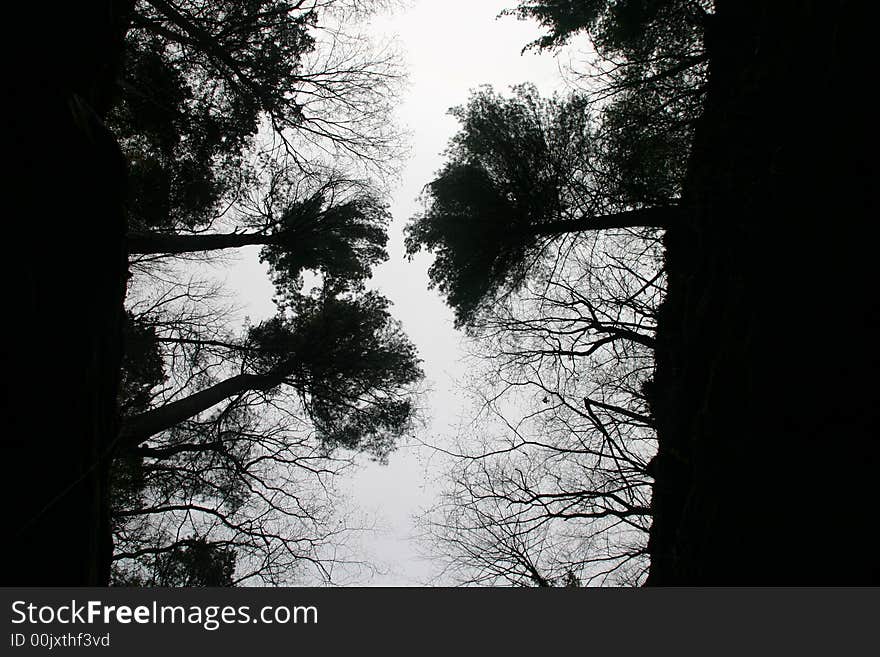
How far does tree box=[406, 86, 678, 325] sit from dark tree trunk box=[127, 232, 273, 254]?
227 cm

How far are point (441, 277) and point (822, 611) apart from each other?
586 cm

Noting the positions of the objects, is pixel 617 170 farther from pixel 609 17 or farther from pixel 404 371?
pixel 404 371

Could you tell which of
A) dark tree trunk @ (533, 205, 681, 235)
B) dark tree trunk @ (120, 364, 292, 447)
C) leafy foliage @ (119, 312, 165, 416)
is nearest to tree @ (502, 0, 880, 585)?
dark tree trunk @ (533, 205, 681, 235)

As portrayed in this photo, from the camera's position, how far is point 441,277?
7633 millimetres

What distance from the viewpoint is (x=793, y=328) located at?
2615 mm

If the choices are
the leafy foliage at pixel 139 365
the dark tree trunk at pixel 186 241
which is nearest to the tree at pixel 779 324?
the dark tree trunk at pixel 186 241

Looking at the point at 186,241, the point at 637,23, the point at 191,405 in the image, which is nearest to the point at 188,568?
the point at 191,405

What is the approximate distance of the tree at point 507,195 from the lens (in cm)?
672

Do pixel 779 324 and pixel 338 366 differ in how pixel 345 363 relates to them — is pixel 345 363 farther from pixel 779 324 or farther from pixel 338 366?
pixel 779 324

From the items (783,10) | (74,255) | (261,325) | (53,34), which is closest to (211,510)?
(261,325)

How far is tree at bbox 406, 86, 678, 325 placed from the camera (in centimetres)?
672

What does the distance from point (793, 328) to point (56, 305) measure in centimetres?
337

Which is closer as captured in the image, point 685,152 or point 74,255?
point 74,255

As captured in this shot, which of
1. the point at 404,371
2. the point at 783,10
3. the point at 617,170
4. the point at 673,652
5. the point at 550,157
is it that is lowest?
the point at 673,652
